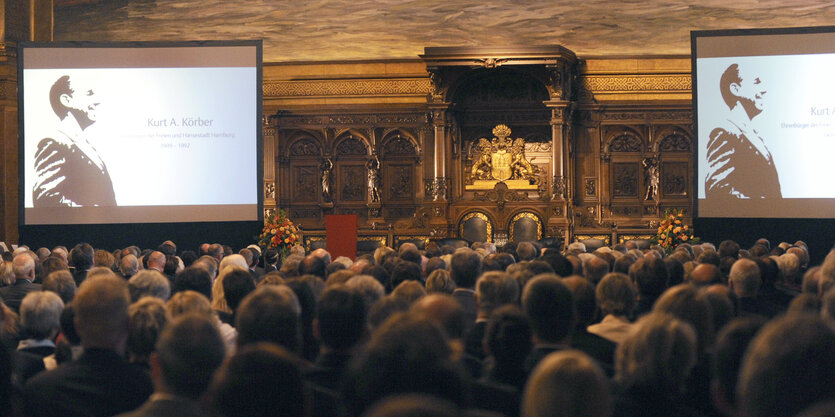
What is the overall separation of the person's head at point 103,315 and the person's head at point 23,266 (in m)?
3.69

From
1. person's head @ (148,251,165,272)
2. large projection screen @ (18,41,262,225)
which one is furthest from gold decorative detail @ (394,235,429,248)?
person's head @ (148,251,165,272)

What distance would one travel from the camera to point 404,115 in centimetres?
1834

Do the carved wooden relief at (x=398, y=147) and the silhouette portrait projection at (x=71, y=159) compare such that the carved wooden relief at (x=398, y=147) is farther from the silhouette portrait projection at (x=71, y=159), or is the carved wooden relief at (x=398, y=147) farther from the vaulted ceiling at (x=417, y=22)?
the silhouette portrait projection at (x=71, y=159)

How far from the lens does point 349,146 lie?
736 inches

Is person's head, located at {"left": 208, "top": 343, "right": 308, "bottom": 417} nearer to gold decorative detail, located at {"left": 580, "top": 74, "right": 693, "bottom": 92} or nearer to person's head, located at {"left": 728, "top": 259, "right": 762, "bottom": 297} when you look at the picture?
person's head, located at {"left": 728, "top": 259, "right": 762, "bottom": 297}

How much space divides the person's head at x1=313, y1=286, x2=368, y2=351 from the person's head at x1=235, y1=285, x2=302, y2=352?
0.15 m

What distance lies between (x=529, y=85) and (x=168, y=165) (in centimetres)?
836

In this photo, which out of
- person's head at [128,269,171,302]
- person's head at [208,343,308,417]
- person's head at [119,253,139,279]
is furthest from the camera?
person's head at [119,253,139,279]

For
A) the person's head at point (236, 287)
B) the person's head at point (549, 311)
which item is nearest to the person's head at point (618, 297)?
the person's head at point (549, 311)

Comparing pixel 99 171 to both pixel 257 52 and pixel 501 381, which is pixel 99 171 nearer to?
pixel 257 52

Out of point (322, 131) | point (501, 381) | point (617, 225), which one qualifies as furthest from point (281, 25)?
point (501, 381)

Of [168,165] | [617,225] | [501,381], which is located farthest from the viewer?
[617,225]

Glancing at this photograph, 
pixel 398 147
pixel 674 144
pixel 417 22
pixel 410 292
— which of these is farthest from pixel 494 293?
pixel 674 144

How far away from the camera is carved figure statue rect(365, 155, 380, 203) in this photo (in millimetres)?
18438
